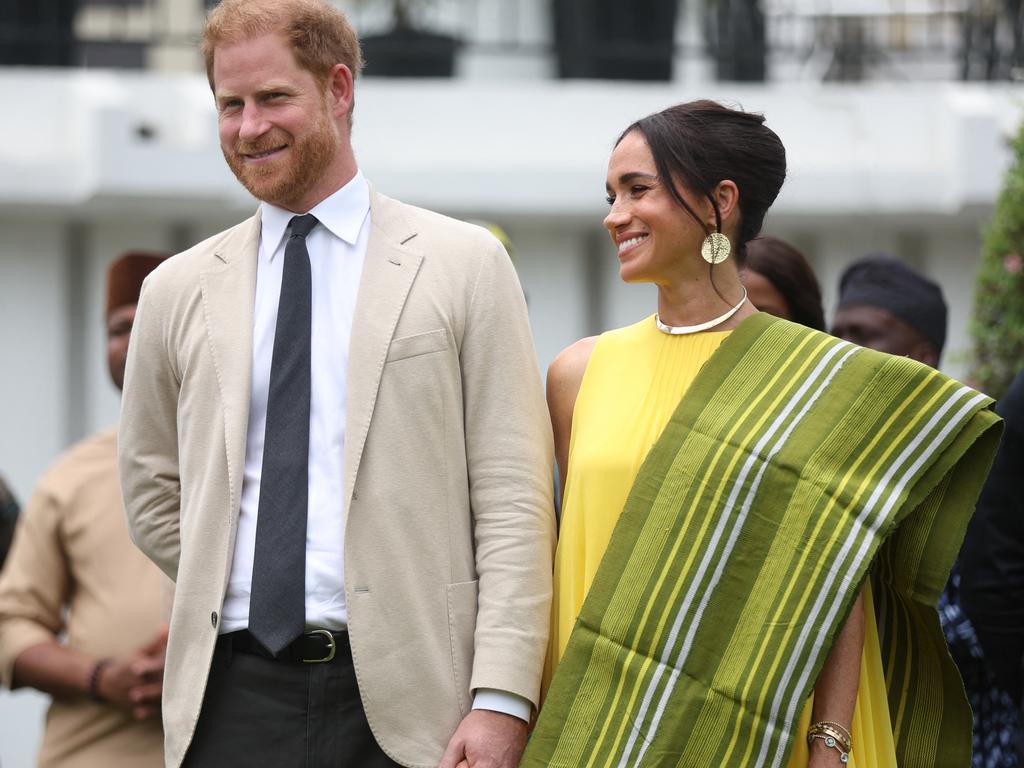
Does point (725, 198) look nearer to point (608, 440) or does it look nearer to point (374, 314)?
point (608, 440)

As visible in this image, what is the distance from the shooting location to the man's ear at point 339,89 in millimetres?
3166

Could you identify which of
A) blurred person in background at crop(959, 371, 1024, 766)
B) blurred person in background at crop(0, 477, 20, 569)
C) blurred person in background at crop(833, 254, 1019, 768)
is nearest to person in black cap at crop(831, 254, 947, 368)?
blurred person in background at crop(833, 254, 1019, 768)

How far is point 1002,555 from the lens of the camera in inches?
147

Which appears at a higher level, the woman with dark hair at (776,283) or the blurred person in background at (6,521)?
the woman with dark hair at (776,283)

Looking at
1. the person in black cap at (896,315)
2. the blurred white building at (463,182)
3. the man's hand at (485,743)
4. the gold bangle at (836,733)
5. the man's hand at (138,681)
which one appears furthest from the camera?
the blurred white building at (463,182)

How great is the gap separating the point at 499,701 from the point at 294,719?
1.20ft

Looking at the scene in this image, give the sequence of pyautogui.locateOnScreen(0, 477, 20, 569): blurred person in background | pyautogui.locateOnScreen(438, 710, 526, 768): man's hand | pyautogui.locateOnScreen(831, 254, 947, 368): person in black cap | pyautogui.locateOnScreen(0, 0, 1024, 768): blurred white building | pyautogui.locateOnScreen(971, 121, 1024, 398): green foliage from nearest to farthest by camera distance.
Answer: pyautogui.locateOnScreen(438, 710, 526, 768): man's hand → pyautogui.locateOnScreen(831, 254, 947, 368): person in black cap → pyautogui.locateOnScreen(0, 477, 20, 569): blurred person in background → pyautogui.locateOnScreen(971, 121, 1024, 398): green foliage → pyautogui.locateOnScreen(0, 0, 1024, 768): blurred white building

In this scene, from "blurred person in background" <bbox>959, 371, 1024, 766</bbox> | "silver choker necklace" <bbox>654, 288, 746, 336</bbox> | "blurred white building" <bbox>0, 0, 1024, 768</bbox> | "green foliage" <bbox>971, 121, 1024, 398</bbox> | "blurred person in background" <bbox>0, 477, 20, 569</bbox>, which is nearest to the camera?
"silver choker necklace" <bbox>654, 288, 746, 336</bbox>

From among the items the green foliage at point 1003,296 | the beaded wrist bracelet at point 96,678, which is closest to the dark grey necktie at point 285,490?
the beaded wrist bracelet at point 96,678

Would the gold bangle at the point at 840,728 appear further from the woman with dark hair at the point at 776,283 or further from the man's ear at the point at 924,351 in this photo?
the man's ear at the point at 924,351

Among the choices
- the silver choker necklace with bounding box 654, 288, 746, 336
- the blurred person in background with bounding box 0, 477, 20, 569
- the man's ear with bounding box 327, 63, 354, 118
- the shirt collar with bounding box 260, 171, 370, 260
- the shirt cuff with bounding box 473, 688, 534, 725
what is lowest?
the blurred person in background with bounding box 0, 477, 20, 569

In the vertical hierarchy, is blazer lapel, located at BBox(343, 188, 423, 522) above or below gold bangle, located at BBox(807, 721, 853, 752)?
above

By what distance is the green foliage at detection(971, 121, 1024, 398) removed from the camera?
17.0ft

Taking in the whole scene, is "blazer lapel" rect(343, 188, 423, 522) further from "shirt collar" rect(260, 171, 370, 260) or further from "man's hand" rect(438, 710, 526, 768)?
"man's hand" rect(438, 710, 526, 768)
